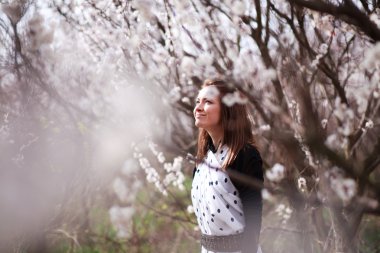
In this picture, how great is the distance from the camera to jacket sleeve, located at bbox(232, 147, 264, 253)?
5.50 feet

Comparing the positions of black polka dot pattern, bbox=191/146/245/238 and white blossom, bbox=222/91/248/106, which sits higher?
white blossom, bbox=222/91/248/106

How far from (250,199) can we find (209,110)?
0.34 meters

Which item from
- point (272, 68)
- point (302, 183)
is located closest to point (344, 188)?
point (302, 183)

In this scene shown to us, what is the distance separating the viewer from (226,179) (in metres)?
1.74

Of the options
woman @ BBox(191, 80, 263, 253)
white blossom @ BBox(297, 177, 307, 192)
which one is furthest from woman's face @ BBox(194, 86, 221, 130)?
white blossom @ BBox(297, 177, 307, 192)

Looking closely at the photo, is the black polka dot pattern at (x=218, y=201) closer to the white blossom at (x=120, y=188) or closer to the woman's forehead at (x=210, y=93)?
the woman's forehead at (x=210, y=93)

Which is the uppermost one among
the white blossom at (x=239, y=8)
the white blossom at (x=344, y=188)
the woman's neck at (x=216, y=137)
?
the white blossom at (x=239, y=8)

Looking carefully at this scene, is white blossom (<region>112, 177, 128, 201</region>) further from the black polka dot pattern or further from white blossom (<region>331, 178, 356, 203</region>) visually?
the black polka dot pattern

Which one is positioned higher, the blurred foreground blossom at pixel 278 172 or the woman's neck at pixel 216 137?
the blurred foreground blossom at pixel 278 172

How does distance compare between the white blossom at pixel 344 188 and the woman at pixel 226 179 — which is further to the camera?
the white blossom at pixel 344 188

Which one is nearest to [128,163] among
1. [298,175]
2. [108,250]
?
[108,250]

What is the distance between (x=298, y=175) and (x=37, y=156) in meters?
2.37

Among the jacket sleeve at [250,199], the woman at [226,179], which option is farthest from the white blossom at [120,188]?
the jacket sleeve at [250,199]

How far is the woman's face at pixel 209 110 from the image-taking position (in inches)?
71.0
